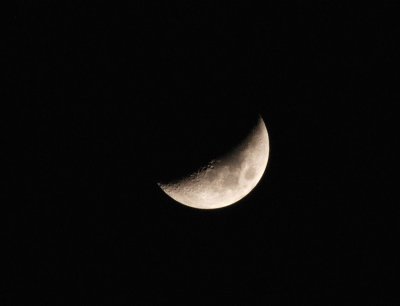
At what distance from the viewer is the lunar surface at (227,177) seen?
2781 mm

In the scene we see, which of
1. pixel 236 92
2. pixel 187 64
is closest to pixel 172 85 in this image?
pixel 187 64

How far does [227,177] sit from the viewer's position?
2.79 m

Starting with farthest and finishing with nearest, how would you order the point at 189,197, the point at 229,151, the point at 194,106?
the point at 189,197 < the point at 229,151 < the point at 194,106

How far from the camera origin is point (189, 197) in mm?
2955

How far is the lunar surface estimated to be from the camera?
278cm

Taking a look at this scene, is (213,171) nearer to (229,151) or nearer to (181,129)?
(229,151)

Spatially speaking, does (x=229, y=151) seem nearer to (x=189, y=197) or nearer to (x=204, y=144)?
(x=204, y=144)

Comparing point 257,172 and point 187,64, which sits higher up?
point 187,64

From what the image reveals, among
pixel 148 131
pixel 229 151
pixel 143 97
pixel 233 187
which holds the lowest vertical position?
pixel 233 187

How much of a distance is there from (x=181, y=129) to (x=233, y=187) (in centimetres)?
82

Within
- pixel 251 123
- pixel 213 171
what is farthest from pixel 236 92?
pixel 213 171

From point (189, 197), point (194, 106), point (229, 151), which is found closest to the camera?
point (194, 106)

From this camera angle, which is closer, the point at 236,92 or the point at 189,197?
the point at 236,92

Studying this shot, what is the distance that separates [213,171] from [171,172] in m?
0.41
